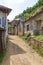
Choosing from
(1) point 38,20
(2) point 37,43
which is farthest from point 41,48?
(1) point 38,20

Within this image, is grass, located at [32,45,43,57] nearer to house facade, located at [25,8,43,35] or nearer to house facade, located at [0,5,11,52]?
house facade, located at [0,5,11,52]

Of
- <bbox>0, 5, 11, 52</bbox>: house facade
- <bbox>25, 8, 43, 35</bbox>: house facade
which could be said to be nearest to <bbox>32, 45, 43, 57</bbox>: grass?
<bbox>0, 5, 11, 52</bbox>: house facade

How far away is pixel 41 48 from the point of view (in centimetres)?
2022

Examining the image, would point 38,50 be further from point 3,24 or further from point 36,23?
point 36,23

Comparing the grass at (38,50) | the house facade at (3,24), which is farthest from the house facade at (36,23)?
the house facade at (3,24)

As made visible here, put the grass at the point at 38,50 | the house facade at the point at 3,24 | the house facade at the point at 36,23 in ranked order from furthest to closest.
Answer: the house facade at the point at 36,23, the house facade at the point at 3,24, the grass at the point at 38,50

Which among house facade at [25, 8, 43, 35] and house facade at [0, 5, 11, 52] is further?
house facade at [25, 8, 43, 35]

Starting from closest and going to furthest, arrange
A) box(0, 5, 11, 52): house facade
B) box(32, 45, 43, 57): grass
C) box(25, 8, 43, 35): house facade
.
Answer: box(32, 45, 43, 57): grass < box(0, 5, 11, 52): house facade < box(25, 8, 43, 35): house facade

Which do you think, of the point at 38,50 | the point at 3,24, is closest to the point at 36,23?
the point at 3,24

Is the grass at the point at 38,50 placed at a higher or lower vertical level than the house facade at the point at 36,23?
lower

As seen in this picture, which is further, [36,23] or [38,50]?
[36,23]

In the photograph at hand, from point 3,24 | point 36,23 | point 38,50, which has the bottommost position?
point 38,50

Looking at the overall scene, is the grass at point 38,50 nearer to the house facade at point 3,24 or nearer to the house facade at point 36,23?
the house facade at point 3,24

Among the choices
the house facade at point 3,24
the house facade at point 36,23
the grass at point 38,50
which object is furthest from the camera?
the house facade at point 36,23
